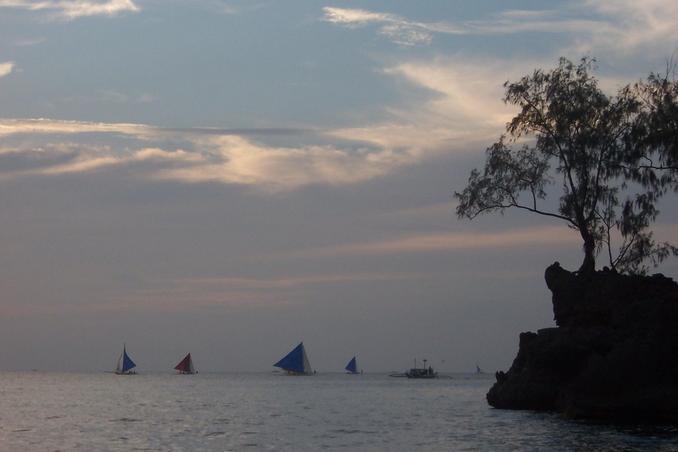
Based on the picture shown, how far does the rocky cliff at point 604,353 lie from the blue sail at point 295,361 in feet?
417

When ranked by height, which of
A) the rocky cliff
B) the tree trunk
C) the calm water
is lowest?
the calm water

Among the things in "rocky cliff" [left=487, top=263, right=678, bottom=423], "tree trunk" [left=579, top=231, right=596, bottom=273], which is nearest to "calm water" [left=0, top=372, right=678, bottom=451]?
"rocky cliff" [left=487, top=263, right=678, bottom=423]

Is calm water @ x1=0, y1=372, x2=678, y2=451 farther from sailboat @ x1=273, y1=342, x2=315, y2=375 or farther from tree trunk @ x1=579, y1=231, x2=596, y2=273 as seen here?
sailboat @ x1=273, y1=342, x2=315, y2=375

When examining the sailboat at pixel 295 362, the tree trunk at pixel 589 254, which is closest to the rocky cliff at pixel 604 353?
the tree trunk at pixel 589 254

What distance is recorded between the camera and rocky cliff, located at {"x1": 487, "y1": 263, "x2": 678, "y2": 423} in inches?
1999

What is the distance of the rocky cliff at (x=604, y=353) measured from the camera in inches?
1999

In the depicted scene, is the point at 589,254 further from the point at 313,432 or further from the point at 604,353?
the point at 313,432

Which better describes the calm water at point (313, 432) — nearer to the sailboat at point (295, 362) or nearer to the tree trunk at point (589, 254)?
the tree trunk at point (589, 254)

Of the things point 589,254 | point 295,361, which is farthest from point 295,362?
point 589,254

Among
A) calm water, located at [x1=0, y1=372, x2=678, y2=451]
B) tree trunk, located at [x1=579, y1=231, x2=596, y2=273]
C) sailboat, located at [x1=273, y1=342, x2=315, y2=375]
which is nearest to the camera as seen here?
calm water, located at [x1=0, y1=372, x2=678, y2=451]

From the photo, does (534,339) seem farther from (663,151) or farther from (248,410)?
(248,410)

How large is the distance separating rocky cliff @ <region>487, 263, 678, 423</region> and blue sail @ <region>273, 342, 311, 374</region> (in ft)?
417

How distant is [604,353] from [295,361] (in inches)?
5594

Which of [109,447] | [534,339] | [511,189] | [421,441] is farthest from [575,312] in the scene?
[109,447]
